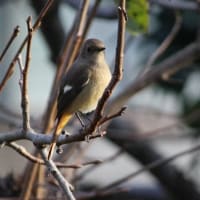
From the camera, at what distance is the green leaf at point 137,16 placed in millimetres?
2506

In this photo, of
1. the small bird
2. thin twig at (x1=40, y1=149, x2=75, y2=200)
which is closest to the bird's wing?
the small bird

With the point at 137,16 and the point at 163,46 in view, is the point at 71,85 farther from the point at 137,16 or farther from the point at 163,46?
the point at 163,46

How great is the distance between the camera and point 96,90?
88.0 inches

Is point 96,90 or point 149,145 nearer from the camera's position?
point 96,90

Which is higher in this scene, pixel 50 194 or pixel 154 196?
pixel 50 194

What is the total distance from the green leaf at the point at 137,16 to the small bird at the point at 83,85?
153 millimetres

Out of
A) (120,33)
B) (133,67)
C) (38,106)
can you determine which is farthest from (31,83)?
(120,33)

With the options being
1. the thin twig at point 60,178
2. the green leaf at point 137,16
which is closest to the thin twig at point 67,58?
the green leaf at point 137,16

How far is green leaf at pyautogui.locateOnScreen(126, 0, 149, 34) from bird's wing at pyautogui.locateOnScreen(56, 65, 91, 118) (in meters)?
0.28

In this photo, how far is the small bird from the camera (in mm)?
2143

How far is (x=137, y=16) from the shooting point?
99.5 inches

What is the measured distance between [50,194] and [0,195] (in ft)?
0.81

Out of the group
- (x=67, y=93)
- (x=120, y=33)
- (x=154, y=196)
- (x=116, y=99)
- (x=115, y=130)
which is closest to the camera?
(x=120, y=33)

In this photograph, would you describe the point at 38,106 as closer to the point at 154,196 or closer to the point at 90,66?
the point at 154,196
